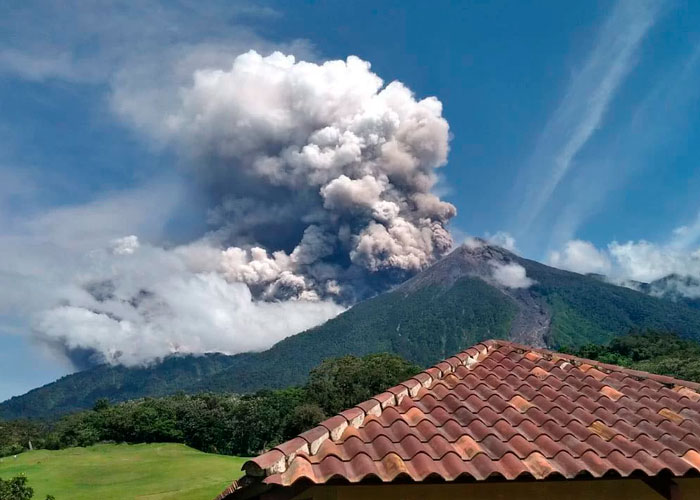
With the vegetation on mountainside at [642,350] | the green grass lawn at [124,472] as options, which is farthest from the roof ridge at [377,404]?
the vegetation on mountainside at [642,350]

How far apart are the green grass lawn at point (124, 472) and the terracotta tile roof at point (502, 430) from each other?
28586 millimetres

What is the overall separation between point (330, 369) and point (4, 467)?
30659mm

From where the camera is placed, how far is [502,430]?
173 inches

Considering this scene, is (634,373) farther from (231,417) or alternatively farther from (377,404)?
(231,417)

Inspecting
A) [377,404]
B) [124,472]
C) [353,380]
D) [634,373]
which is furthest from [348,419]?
[353,380]

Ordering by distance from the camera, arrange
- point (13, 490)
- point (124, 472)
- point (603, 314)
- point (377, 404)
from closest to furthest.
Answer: point (377, 404) < point (13, 490) < point (124, 472) < point (603, 314)

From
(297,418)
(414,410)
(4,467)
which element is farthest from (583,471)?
(4,467)

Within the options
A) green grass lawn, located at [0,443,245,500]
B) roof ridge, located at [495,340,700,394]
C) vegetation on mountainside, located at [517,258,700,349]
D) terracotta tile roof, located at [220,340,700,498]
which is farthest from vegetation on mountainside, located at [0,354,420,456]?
vegetation on mountainside, located at [517,258,700,349]

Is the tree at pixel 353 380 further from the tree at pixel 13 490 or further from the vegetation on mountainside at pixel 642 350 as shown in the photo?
the tree at pixel 13 490

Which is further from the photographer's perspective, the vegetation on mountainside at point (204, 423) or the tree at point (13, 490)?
the vegetation on mountainside at point (204, 423)

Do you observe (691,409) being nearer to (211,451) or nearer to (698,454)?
(698,454)

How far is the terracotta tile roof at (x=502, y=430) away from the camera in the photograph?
3.80 meters

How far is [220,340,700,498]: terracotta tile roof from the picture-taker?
3801 millimetres

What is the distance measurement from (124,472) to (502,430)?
47.3 meters
